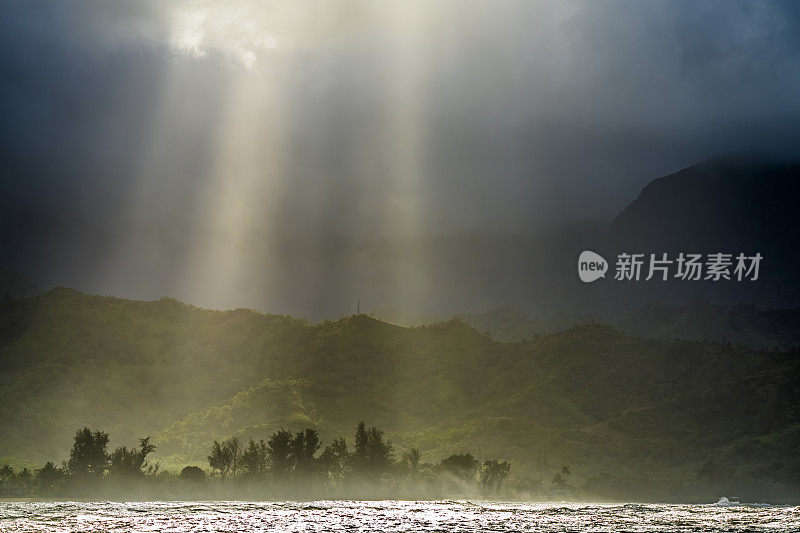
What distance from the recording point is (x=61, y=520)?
19850 cm

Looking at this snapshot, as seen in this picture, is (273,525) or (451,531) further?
(273,525)

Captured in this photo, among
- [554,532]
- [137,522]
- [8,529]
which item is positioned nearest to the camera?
[8,529]

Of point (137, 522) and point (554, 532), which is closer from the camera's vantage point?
point (554, 532)

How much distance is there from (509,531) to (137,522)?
8128cm

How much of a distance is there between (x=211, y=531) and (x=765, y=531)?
113 m

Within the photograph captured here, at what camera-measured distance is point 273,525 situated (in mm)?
198875

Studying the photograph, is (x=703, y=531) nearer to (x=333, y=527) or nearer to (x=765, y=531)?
(x=765, y=531)

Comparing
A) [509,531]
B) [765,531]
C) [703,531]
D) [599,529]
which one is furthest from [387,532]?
[765,531]

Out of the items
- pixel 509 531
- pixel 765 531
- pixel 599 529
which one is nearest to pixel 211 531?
pixel 509 531

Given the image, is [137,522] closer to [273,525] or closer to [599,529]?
[273,525]

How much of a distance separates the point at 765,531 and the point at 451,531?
6512 cm

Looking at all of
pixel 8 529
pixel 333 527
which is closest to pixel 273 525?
pixel 333 527

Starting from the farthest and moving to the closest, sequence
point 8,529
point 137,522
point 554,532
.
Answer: point 137,522 < point 554,532 < point 8,529

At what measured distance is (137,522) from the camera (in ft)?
645
